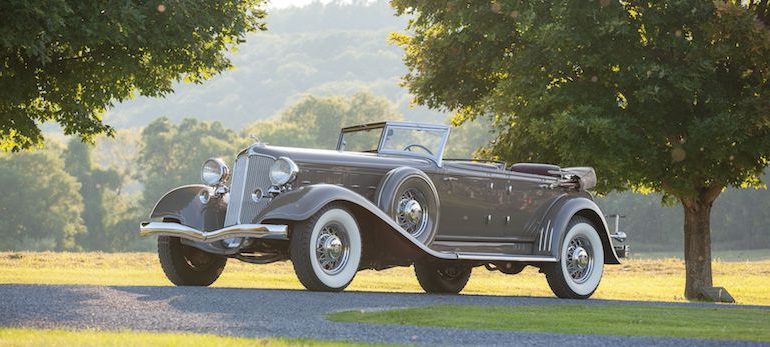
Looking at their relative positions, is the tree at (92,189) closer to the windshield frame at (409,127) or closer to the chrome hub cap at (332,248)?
the windshield frame at (409,127)

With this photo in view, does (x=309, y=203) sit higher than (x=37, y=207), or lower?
lower

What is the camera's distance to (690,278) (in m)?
22.6

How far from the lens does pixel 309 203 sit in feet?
37.8

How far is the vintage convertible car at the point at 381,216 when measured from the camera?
11.9 metres

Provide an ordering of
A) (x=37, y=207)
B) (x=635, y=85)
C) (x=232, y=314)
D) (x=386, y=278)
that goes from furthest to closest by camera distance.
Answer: (x=37, y=207)
(x=386, y=278)
(x=635, y=85)
(x=232, y=314)

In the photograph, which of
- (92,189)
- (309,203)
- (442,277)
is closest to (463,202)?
(442,277)

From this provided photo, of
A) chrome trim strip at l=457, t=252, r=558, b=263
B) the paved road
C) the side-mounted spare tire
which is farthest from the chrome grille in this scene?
chrome trim strip at l=457, t=252, r=558, b=263

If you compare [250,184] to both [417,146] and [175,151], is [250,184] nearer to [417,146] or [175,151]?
[417,146]

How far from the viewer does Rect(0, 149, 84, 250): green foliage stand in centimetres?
6962

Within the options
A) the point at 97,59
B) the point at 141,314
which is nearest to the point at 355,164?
the point at 141,314

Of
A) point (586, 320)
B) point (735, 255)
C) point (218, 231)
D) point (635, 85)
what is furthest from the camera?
point (735, 255)

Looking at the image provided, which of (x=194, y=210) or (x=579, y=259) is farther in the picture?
(x=579, y=259)

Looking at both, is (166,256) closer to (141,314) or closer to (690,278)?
(141,314)

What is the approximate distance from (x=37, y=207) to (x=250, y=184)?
6252cm
